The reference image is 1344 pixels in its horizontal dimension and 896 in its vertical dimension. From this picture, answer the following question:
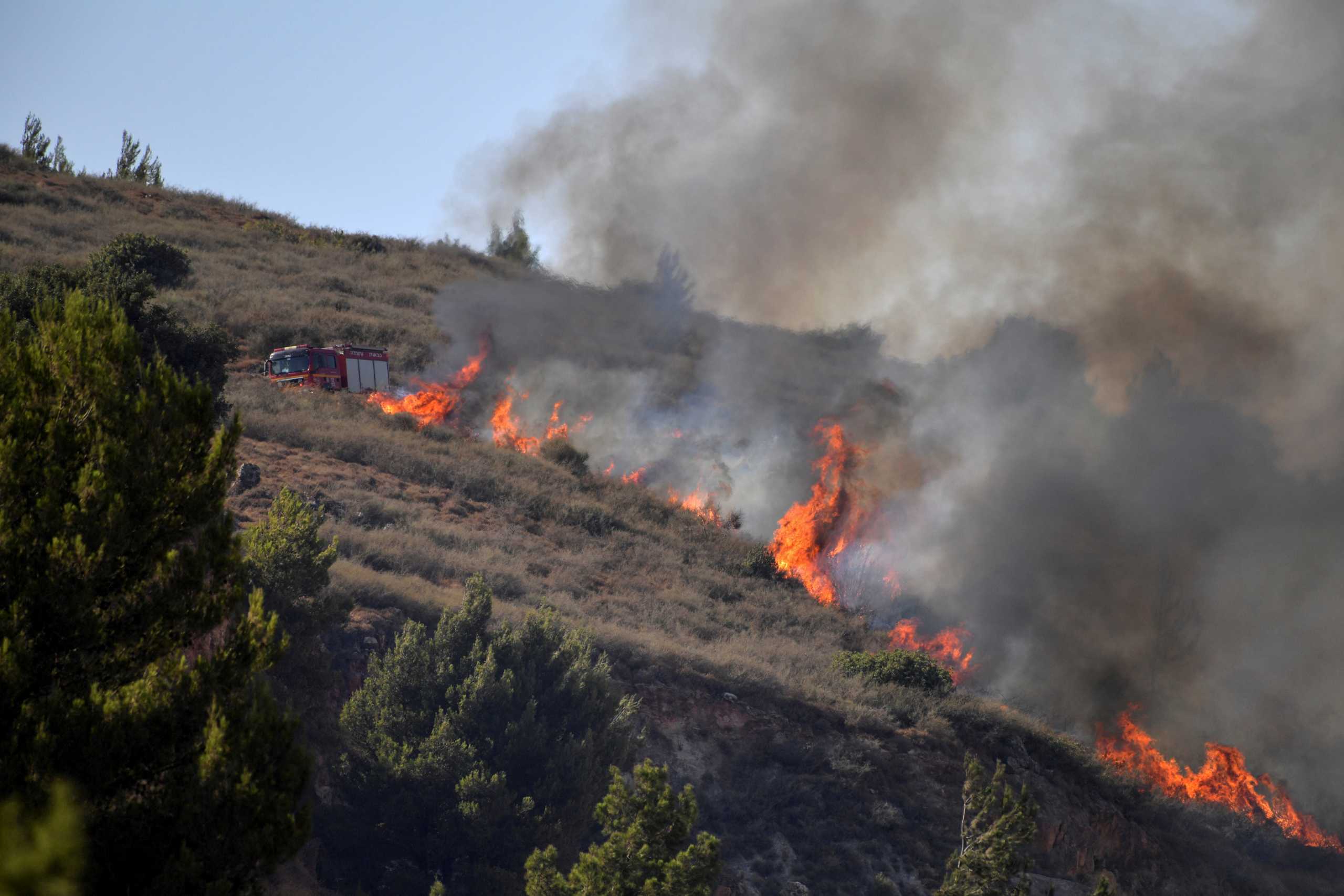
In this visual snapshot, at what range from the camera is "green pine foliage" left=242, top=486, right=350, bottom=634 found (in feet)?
73.1

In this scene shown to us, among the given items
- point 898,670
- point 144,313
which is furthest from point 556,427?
point 898,670

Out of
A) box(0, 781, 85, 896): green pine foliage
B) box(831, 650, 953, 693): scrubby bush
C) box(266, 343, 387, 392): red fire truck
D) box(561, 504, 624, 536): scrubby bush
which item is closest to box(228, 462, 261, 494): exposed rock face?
box(561, 504, 624, 536): scrubby bush

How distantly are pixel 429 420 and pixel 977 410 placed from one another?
21637 millimetres

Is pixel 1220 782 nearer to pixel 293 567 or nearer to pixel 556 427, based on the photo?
pixel 293 567

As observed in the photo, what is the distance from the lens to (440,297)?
63938 millimetres

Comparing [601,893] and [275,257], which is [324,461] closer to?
[601,893]

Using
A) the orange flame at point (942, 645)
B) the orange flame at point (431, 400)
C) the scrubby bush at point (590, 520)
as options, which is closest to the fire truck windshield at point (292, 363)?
the orange flame at point (431, 400)

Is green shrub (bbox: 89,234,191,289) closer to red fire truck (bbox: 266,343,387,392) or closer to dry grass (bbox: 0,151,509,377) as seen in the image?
dry grass (bbox: 0,151,509,377)

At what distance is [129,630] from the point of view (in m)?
11.0

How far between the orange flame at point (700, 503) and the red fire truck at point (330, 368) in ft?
43.2

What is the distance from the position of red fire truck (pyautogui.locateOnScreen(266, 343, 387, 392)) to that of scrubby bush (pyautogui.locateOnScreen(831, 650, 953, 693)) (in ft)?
79.4

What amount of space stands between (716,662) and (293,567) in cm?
1077

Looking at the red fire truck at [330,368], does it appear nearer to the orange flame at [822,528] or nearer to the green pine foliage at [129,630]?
the orange flame at [822,528]

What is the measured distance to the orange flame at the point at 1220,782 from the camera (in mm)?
32719
